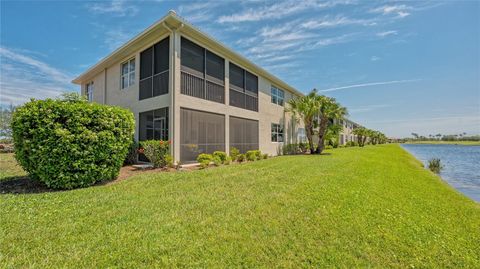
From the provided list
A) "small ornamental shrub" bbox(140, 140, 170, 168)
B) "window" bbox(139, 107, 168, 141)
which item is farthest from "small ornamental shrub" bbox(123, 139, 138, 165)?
"small ornamental shrub" bbox(140, 140, 170, 168)

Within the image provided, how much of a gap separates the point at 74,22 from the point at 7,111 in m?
21.3

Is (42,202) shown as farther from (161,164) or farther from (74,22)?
(74,22)

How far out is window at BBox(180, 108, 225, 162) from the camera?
10469 millimetres

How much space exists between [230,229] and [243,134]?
11.4 m

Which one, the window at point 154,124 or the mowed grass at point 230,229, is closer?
the mowed grass at point 230,229

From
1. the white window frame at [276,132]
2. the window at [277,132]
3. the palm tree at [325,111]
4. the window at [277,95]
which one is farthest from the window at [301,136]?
the window at [277,95]

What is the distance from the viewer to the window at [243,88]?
14.2m

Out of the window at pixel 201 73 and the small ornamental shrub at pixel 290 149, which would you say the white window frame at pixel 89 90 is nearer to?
the window at pixel 201 73

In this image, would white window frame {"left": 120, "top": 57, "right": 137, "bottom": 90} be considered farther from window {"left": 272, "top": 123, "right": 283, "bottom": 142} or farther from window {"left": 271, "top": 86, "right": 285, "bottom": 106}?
window {"left": 272, "top": 123, "right": 283, "bottom": 142}

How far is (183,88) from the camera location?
1050 centimetres

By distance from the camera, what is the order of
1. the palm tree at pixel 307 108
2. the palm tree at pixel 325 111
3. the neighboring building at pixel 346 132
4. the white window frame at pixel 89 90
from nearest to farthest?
1. the white window frame at pixel 89 90
2. the palm tree at pixel 307 108
3. the palm tree at pixel 325 111
4. the neighboring building at pixel 346 132

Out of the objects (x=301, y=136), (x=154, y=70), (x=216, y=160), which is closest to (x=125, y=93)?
(x=154, y=70)

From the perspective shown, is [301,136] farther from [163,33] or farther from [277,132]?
[163,33]

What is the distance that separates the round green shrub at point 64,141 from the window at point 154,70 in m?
4.60
